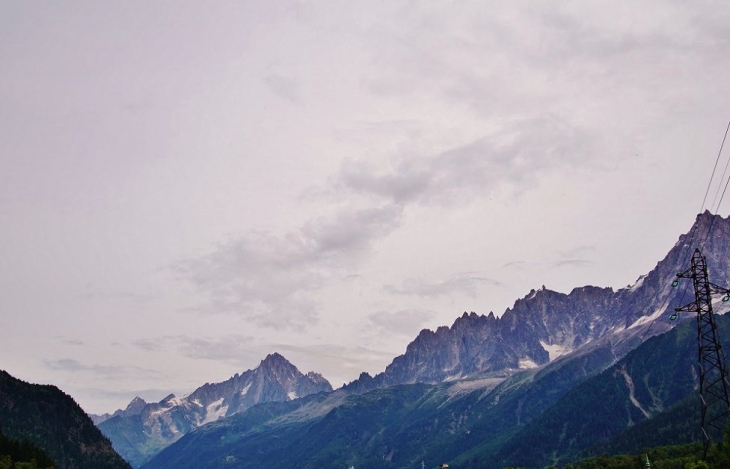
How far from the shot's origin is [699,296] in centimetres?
14112

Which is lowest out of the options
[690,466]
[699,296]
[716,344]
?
[690,466]

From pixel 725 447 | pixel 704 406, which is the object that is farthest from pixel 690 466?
pixel 704 406

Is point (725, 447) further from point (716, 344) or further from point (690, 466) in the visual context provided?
point (716, 344)

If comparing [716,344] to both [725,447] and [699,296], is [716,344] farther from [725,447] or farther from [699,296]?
[725,447]

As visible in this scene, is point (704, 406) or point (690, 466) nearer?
point (704, 406)

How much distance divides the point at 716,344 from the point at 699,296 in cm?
988

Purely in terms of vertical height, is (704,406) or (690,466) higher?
(704,406)

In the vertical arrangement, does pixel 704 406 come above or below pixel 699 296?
below

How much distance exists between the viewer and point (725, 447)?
595 feet

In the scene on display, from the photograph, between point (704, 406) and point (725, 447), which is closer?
point (704, 406)

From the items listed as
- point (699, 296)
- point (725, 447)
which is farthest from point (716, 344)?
point (725, 447)

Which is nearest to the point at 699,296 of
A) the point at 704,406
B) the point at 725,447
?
the point at 704,406

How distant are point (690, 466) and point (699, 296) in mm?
63429

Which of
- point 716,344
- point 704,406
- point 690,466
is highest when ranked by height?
point 716,344
